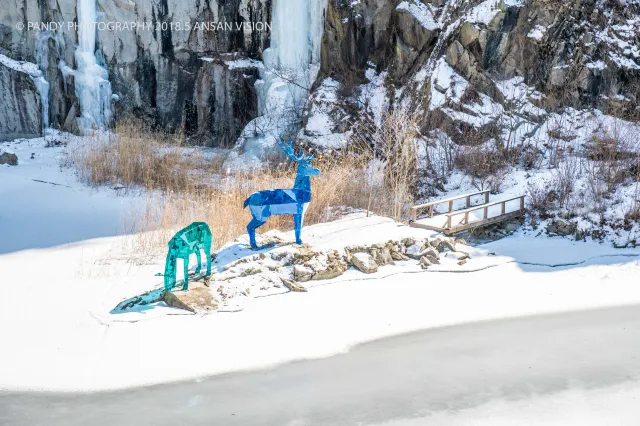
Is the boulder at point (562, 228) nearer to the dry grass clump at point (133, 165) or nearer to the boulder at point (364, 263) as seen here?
the boulder at point (364, 263)

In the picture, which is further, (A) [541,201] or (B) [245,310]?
(A) [541,201]

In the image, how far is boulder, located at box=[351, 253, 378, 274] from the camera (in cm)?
659

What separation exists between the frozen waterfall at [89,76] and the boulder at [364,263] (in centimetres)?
883

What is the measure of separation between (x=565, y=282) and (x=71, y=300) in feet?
14.9

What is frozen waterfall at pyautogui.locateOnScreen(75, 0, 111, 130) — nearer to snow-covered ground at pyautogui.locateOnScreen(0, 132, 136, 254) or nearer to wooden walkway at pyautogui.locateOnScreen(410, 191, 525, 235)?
snow-covered ground at pyautogui.locateOnScreen(0, 132, 136, 254)

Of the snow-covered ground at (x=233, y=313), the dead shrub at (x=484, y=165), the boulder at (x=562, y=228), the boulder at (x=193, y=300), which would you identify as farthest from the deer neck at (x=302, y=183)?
the dead shrub at (x=484, y=165)

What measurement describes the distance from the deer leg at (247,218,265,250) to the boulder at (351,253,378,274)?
939 millimetres

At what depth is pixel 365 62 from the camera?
12.8 meters

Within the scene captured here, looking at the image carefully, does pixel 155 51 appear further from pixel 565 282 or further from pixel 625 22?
pixel 565 282

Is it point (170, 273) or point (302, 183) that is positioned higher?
Answer: point (302, 183)

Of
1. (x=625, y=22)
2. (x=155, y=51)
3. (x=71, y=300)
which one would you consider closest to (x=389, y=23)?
(x=625, y=22)

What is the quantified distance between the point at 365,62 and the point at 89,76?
5.50 metres

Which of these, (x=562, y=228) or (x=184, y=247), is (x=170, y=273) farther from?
(x=562, y=228)

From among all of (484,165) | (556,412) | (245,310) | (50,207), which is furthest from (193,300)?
(484,165)
